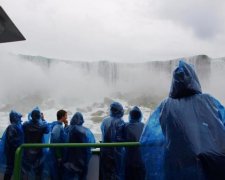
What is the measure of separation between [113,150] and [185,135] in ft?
3.39

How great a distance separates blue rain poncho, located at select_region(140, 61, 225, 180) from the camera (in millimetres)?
3223

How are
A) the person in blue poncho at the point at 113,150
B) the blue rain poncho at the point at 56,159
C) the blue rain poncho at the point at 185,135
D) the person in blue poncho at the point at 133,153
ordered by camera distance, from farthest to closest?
the person in blue poncho at the point at 113,150 < the blue rain poncho at the point at 56,159 < the person in blue poncho at the point at 133,153 < the blue rain poncho at the point at 185,135

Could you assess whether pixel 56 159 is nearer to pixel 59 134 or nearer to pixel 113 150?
pixel 113 150

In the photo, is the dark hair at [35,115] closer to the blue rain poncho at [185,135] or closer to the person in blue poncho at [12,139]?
the person in blue poncho at [12,139]

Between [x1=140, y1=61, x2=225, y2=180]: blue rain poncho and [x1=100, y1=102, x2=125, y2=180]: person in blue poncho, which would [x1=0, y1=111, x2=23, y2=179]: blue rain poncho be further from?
[x1=140, y1=61, x2=225, y2=180]: blue rain poncho

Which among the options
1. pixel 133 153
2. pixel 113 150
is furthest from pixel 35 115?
pixel 133 153

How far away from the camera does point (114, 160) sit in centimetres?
468

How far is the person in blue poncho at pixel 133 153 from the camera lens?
406cm

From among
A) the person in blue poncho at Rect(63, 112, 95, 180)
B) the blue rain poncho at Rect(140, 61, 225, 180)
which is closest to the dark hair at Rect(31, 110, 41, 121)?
the person in blue poncho at Rect(63, 112, 95, 180)

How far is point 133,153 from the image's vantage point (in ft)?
13.4

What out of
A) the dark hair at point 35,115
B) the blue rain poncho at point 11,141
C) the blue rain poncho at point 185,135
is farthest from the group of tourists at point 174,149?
the blue rain poncho at point 11,141

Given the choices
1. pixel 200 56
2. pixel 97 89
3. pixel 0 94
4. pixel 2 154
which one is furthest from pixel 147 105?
pixel 2 154

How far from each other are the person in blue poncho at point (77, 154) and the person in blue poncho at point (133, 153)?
45 cm

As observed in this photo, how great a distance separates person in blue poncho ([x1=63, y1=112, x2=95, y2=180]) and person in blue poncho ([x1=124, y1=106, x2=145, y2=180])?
0.45m
